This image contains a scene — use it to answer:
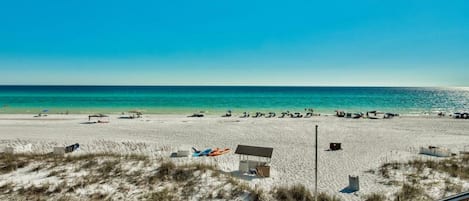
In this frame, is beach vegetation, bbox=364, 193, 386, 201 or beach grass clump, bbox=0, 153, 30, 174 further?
beach grass clump, bbox=0, 153, 30, 174

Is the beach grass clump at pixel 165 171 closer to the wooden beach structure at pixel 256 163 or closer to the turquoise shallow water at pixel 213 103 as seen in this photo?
the wooden beach structure at pixel 256 163

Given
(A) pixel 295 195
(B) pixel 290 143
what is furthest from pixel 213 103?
(A) pixel 295 195

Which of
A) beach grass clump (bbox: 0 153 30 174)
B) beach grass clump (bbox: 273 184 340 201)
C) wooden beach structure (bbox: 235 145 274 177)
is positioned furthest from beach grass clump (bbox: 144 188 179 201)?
beach grass clump (bbox: 0 153 30 174)

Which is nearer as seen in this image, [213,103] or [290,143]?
[290,143]

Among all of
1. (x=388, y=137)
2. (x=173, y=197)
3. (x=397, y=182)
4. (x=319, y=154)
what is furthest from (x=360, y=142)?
(x=173, y=197)

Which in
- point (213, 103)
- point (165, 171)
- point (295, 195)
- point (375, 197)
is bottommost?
point (213, 103)

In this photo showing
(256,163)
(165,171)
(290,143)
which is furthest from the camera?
(290,143)

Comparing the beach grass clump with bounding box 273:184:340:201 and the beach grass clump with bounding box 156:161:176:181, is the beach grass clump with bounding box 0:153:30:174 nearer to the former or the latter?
the beach grass clump with bounding box 156:161:176:181

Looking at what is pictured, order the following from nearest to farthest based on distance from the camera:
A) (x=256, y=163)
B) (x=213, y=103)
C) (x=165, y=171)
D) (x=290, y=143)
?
(x=165, y=171)
(x=256, y=163)
(x=290, y=143)
(x=213, y=103)

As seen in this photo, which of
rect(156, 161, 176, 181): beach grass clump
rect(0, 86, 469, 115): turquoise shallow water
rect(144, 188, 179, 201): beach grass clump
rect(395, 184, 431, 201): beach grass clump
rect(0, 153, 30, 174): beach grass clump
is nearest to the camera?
rect(144, 188, 179, 201): beach grass clump

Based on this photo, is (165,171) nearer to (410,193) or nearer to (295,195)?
(295,195)

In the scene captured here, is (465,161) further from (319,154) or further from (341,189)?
(341,189)

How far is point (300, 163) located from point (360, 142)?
725 cm

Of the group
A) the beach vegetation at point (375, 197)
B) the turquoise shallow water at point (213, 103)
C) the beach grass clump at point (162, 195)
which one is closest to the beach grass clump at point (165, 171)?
the beach grass clump at point (162, 195)
